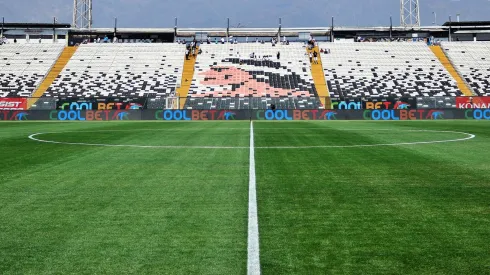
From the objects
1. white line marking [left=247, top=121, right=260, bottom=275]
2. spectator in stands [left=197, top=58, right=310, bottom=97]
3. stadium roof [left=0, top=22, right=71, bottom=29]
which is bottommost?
white line marking [left=247, top=121, right=260, bottom=275]

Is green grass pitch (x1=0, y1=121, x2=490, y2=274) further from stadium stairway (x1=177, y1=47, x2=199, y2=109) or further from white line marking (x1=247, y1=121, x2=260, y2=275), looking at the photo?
stadium stairway (x1=177, y1=47, x2=199, y2=109)

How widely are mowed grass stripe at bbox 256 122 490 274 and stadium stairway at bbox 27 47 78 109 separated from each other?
199 ft

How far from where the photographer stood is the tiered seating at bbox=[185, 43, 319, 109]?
64812 mm

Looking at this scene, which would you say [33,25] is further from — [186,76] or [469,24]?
[469,24]

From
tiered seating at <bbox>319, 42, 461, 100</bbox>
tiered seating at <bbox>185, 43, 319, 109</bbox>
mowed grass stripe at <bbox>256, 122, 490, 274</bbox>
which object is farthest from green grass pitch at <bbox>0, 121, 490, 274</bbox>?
tiered seating at <bbox>319, 42, 461, 100</bbox>

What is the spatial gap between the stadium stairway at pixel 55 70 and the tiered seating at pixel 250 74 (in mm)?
18651

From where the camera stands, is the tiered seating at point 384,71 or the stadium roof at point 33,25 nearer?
the tiered seating at point 384,71

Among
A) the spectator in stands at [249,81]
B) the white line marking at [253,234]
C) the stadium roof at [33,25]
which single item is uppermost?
the stadium roof at [33,25]

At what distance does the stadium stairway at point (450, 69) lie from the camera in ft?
218

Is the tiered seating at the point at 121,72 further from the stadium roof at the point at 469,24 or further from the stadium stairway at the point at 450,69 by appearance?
the stadium roof at the point at 469,24

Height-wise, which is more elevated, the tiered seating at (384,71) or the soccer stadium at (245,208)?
the tiered seating at (384,71)

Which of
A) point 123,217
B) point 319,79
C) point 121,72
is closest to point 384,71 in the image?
point 319,79

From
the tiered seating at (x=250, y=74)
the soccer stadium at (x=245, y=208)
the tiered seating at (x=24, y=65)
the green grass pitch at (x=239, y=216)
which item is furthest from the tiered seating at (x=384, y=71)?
the green grass pitch at (x=239, y=216)

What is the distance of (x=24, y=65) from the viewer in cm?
7456
